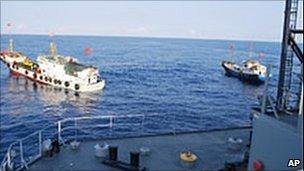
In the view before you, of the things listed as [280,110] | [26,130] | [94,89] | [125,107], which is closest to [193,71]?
[94,89]

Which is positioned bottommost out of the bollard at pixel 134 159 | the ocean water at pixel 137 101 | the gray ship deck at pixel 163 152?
the ocean water at pixel 137 101

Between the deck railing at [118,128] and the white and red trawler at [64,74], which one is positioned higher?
the white and red trawler at [64,74]

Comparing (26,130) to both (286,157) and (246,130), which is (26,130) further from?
(286,157)

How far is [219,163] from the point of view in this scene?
16047 millimetres

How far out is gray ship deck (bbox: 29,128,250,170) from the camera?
1530 cm

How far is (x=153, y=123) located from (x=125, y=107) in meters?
12.6

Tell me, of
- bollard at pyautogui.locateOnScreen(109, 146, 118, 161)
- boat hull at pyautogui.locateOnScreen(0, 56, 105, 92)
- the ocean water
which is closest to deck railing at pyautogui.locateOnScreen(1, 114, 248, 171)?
the ocean water

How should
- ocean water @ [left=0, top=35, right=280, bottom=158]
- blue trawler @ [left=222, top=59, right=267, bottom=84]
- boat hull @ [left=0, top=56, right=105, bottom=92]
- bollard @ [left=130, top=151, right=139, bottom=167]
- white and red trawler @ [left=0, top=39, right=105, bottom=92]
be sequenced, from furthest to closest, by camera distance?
blue trawler @ [left=222, top=59, right=267, bottom=84] < white and red trawler @ [left=0, top=39, right=105, bottom=92] < boat hull @ [left=0, top=56, right=105, bottom=92] < ocean water @ [left=0, top=35, right=280, bottom=158] < bollard @ [left=130, top=151, right=139, bottom=167]

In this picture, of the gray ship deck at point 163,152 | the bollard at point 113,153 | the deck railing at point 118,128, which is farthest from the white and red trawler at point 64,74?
the bollard at point 113,153

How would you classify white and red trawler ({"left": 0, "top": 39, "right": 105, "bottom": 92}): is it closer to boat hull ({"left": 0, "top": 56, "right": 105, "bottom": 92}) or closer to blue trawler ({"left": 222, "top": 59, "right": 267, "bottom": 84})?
boat hull ({"left": 0, "top": 56, "right": 105, "bottom": 92})

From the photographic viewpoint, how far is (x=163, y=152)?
670 inches

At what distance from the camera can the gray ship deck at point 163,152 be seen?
603 inches

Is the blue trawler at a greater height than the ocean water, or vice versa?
the blue trawler

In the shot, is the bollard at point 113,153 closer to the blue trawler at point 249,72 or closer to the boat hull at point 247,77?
the blue trawler at point 249,72
